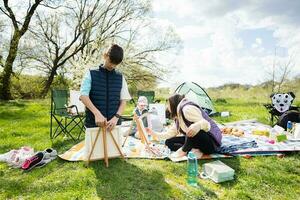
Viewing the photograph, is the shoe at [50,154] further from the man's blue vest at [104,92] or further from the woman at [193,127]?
the woman at [193,127]

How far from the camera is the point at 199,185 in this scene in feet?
9.44

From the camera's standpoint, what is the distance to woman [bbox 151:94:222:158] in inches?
136

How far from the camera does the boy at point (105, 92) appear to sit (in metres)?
3.25

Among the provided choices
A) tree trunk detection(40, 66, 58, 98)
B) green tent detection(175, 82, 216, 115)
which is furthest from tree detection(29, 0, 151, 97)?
green tent detection(175, 82, 216, 115)

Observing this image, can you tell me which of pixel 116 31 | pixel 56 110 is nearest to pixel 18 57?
pixel 116 31

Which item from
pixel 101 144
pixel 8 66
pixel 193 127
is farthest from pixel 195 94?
pixel 8 66

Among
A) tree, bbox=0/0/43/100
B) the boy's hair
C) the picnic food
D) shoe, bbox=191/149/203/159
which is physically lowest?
shoe, bbox=191/149/203/159

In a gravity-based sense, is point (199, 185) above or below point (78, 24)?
below

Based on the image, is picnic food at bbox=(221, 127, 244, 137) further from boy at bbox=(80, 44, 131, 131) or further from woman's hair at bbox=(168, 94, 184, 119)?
boy at bbox=(80, 44, 131, 131)

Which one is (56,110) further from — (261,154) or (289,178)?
(289,178)

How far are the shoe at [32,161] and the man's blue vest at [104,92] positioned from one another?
68cm

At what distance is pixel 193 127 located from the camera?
3.38 metres

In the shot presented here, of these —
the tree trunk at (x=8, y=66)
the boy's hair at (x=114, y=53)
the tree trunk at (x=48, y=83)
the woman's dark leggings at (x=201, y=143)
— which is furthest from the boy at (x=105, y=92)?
the tree trunk at (x=48, y=83)

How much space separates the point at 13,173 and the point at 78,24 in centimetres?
1201
